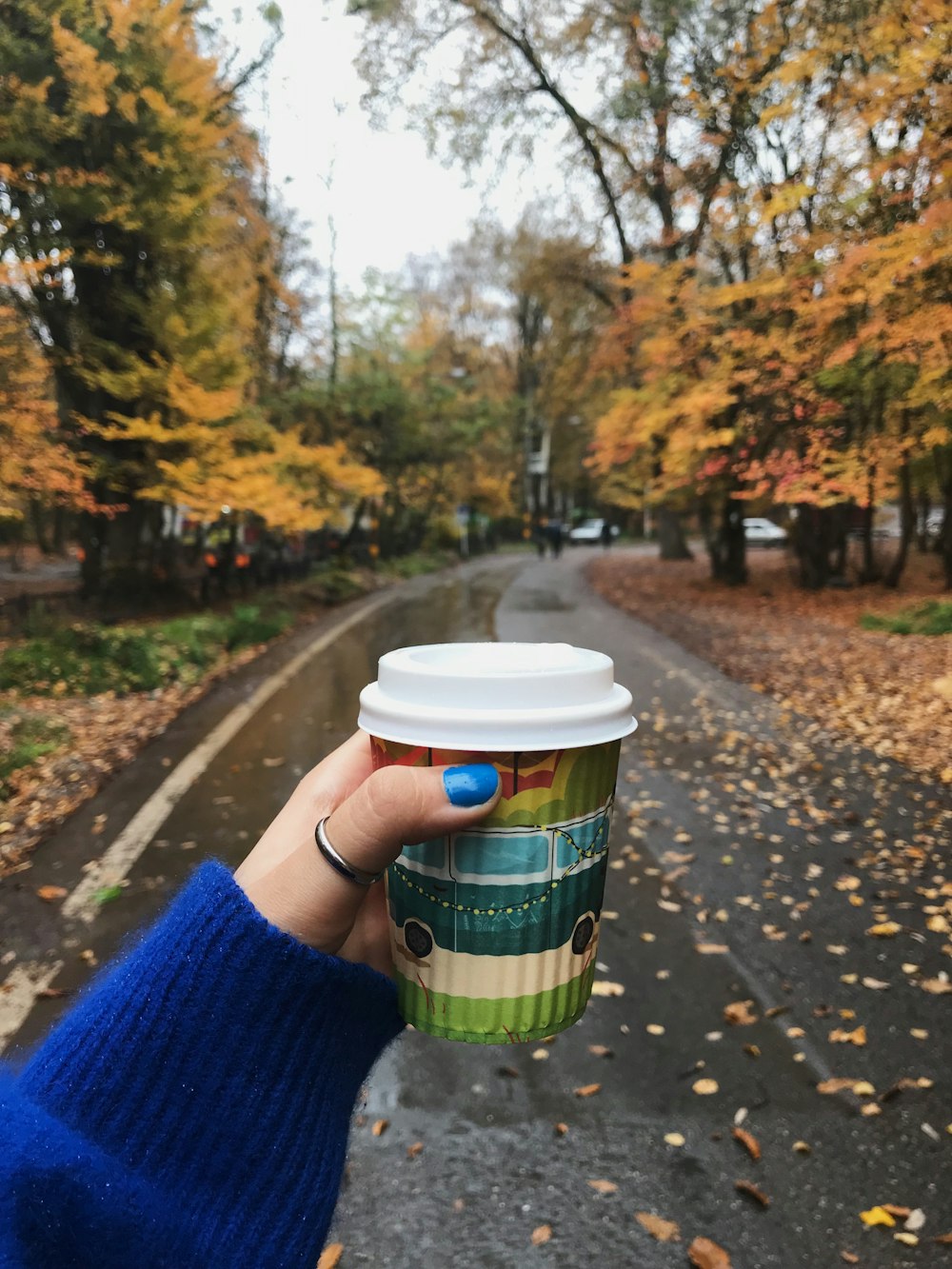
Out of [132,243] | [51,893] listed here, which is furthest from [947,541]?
[51,893]

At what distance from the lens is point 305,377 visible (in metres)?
21.9

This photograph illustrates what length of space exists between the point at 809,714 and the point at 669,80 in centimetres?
1132

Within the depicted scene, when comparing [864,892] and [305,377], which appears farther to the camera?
[305,377]

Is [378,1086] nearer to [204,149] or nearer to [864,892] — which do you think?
[864,892]

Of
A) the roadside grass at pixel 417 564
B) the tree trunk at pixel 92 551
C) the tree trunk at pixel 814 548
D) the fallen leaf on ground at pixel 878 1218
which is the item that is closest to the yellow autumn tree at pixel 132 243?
the tree trunk at pixel 92 551

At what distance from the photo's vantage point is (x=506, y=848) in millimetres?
1321

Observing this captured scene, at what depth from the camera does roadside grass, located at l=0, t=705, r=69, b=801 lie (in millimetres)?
6121

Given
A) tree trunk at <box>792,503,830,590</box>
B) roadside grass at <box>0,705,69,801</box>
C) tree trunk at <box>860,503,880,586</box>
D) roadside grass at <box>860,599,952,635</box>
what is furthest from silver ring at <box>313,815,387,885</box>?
tree trunk at <box>860,503,880,586</box>

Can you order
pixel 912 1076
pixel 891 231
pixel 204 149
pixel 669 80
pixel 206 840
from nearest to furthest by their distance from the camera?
pixel 912 1076 → pixel 206 840 → pixel 891 231 → pixel 204 149 → pixel 669 80

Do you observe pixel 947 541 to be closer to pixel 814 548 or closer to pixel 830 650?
pixel 814 548

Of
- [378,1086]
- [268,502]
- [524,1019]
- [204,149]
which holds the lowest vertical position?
[378,1086]

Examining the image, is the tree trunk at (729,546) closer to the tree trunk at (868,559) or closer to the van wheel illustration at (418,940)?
the tree trunk at (868,559)

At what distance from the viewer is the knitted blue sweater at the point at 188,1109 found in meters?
0.98

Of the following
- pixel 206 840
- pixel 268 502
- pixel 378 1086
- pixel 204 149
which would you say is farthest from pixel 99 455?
pixel 378 1086
